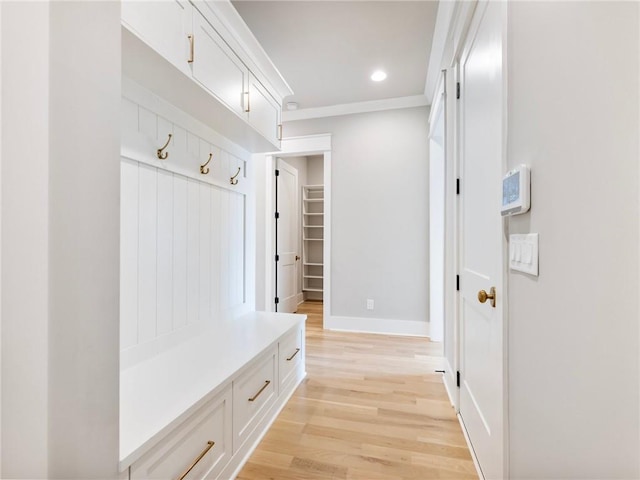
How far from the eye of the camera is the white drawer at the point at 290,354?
6.73ft

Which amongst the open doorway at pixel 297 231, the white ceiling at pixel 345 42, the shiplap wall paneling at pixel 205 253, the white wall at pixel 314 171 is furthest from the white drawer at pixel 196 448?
the white wall at pixel 314 171

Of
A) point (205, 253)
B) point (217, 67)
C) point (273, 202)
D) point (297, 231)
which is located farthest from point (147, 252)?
point (297, 231)

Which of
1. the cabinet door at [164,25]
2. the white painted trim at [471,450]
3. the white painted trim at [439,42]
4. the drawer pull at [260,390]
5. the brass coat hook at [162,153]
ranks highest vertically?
the white painted trim at [439,42]

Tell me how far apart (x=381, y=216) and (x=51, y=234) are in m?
3.39

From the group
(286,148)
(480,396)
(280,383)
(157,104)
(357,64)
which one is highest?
(357,64)

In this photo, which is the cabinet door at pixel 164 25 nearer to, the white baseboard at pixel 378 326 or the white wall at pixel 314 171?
the white baseboard at pixel 378 326

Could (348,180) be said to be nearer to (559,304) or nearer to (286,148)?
(286,148)

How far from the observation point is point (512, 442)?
1.08 metres

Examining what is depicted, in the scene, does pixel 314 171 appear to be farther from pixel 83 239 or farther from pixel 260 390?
pixel 83 239

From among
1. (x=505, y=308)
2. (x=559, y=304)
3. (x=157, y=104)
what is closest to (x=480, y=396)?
(x=505, y=308)

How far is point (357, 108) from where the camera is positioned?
147 inches

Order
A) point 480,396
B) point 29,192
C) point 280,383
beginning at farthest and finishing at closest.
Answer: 1. point 280,383
2. point 480,396
3. point 29,192

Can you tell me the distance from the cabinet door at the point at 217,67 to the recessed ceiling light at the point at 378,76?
159 cm

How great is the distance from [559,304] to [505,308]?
1.26 ft
